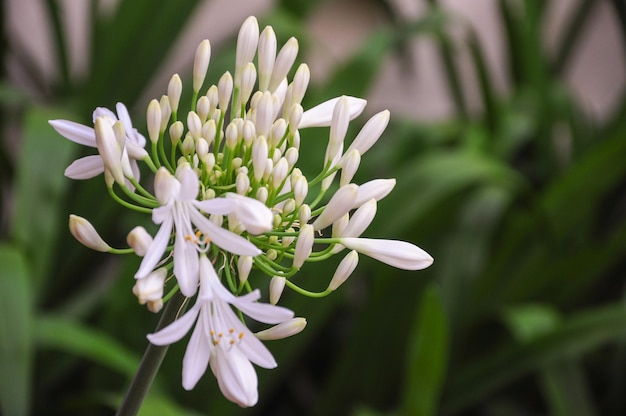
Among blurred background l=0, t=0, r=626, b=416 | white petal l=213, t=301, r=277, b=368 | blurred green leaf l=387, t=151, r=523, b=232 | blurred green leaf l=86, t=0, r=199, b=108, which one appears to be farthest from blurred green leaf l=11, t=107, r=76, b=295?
white petal l=213, t=301, r=277, b=368

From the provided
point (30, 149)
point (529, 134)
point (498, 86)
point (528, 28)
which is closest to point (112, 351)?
point (30, 149)

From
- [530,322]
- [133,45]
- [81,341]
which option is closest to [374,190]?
[81,341]

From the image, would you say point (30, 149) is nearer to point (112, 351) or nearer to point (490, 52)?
point (112, 351)

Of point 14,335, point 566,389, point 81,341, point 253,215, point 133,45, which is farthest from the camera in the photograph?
point 133,45

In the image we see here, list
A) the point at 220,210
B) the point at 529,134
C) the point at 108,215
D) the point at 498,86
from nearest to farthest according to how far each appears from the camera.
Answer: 1. the point at 220,210
2. the point at 108,215
3. the point at 529,134
4. the point at 498,86

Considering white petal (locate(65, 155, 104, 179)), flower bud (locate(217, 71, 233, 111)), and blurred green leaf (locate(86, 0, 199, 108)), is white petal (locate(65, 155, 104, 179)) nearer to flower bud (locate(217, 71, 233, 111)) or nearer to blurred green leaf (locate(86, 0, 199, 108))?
flower bud (locate(217, 71, 233, 111))

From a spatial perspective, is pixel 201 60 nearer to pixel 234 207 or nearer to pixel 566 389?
pixel 234 207
